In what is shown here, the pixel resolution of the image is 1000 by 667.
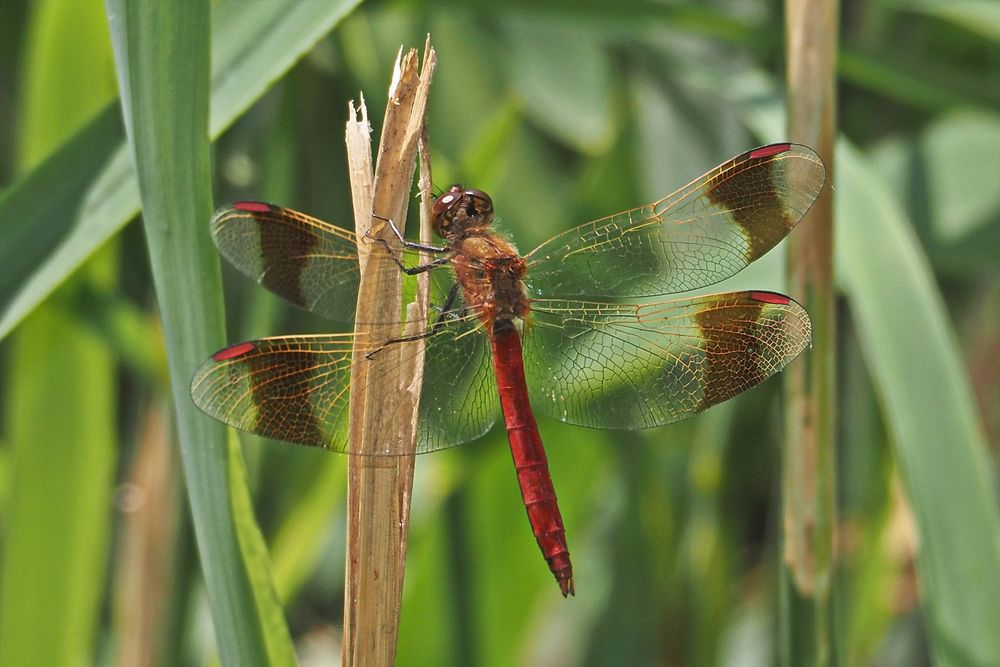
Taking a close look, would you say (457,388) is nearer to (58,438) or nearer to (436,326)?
(436,326)

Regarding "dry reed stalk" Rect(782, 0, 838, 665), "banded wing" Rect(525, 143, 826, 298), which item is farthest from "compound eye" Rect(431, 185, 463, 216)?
"dry reed stalk" Rect(782, 0, 838, 665)

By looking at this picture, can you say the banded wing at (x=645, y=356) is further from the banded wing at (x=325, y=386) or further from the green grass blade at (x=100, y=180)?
the green grass blade at (x=100, y=180)

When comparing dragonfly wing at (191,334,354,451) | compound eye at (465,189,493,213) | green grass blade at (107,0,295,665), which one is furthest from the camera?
compound eye at (465,189,493,213)

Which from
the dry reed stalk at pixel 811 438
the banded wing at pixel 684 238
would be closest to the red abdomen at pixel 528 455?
the banded wing at pixel 684 238

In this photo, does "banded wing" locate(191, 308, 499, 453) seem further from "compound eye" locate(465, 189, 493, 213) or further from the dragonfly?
"compound eye" locate(465, 189, 493, 213)

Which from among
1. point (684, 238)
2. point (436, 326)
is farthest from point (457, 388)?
point (684, 238)

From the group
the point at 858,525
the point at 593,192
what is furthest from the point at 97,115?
the point at 858,525

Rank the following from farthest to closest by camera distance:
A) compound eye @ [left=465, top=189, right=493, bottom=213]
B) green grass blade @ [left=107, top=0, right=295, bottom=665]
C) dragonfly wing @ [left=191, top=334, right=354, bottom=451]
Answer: compound eye @ [left=465, top=189, right=493, bottom=213] → dragonfly wing @ [left=191, top=334, right=354, bottom=451] → green grass blade @ [left=107, top=0, right=295, bottom=665]
